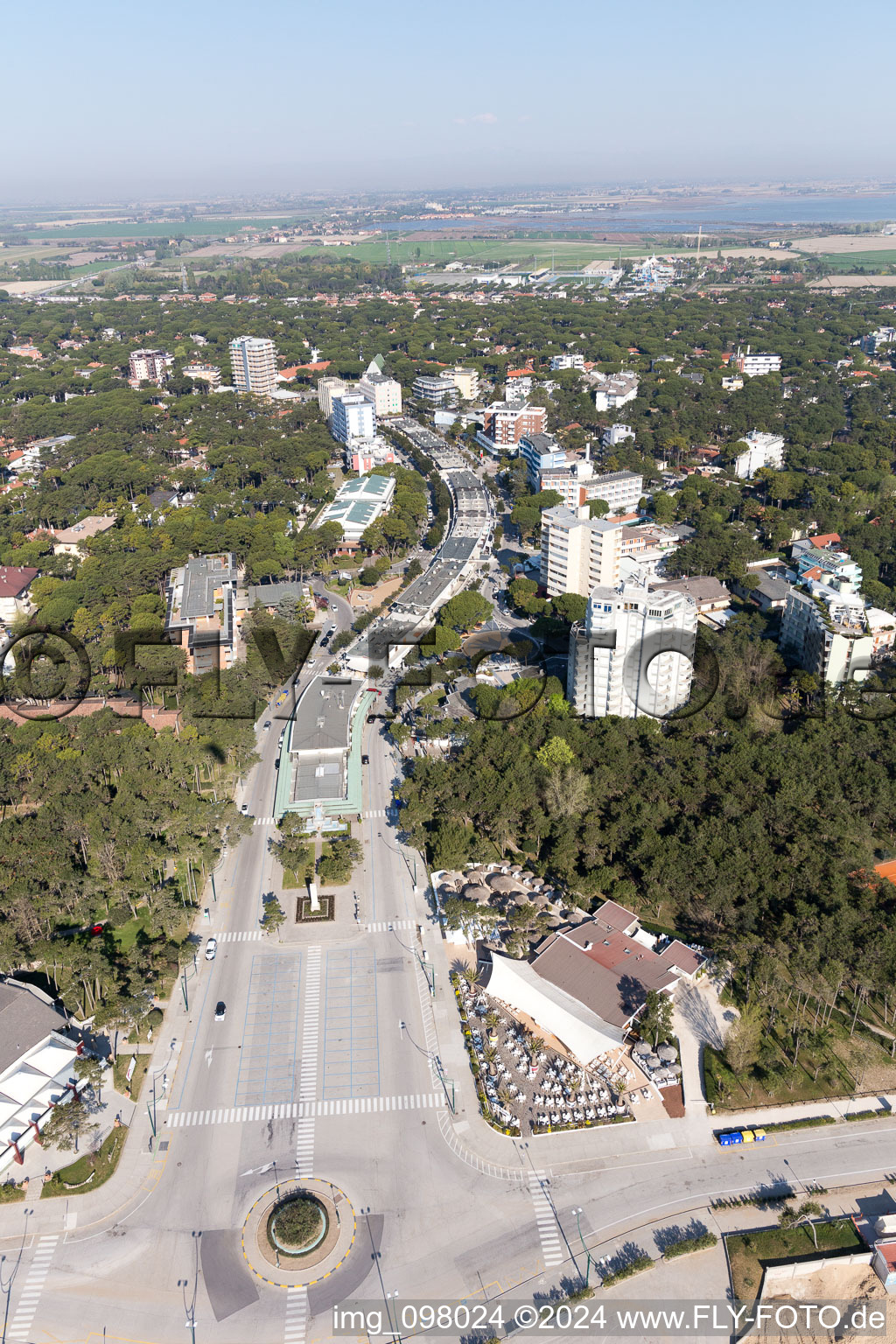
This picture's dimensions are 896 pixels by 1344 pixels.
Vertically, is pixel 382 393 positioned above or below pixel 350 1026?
above

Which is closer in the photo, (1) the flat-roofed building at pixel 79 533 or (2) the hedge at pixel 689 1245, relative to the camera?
(2) the hedge at pixel 689 1245

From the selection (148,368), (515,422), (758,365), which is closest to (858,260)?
(758,365)

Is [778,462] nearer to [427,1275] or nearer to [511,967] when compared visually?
[511,967]

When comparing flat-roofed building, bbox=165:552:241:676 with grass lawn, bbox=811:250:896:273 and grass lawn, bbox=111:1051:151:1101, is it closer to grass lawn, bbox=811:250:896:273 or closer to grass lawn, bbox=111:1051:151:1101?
grass lawn, bbox=111:1051:151:1101

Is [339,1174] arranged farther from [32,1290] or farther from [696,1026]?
[696,1026]

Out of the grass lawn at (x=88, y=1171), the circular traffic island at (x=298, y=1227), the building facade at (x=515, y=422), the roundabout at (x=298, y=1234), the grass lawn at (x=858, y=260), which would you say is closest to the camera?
the roundabout at (x=298, y=1234)

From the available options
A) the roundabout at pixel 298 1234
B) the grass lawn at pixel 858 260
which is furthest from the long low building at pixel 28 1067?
the grass lawn at pixel 858 260

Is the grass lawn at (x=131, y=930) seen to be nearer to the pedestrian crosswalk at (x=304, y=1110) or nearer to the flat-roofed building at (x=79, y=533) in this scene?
the pedestrian crosswalk at (x=304, y=1110)
